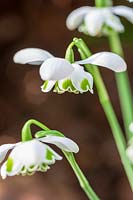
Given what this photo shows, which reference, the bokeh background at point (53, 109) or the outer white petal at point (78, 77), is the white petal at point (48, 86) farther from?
the bokeh background at point (53, 109)

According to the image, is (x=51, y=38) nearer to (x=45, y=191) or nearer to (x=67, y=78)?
(x=45, y=191)

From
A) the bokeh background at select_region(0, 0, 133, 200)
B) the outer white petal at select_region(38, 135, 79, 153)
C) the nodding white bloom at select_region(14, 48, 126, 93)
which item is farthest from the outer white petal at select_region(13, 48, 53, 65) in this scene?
the bokeh background at select_region(0, 0, 133, 200)

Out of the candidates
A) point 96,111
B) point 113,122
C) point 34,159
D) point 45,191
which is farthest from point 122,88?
point 96,111

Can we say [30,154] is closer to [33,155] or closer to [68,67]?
[33,155]

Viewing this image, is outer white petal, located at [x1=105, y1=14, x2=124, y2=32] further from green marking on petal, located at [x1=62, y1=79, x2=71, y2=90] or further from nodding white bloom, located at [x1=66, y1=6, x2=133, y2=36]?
green marking on petal, located at [x1=62, y1=79, x2=71, y2=90]

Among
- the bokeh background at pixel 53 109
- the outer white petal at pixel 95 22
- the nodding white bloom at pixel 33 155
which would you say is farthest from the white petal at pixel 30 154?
the bokeh background at pixel 53 109
